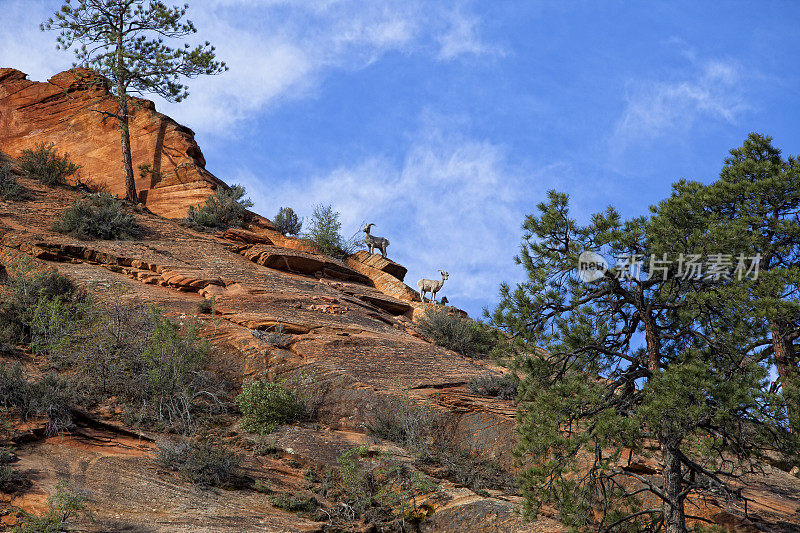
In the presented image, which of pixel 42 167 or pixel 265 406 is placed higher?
pixel 42 167

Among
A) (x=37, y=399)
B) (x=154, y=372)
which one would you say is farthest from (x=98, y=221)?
(x=37, y=399)

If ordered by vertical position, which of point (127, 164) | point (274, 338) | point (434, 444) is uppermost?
point (127, 164)

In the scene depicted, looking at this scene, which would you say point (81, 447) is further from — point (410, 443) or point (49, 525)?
point (410, 443)

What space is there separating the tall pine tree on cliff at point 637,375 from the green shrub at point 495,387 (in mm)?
2213

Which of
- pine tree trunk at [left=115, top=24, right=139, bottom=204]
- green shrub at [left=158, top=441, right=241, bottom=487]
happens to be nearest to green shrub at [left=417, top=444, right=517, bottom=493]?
green shrub at [left=158, top=441, right=241, bottom=487]

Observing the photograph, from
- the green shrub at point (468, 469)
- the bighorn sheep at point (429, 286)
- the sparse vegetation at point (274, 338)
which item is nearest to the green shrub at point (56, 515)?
the green shrub at point (468, 469)

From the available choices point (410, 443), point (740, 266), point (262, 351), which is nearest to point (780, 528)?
point (740, 266)

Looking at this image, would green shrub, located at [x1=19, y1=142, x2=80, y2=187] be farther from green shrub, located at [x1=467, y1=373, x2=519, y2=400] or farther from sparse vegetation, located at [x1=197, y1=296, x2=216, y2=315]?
green shrub, located at [x1=467, y1=373, x2=519, y2=400]

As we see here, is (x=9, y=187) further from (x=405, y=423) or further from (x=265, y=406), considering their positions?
(x=405, y=423)

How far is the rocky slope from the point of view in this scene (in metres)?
9.27

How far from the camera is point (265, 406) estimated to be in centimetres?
1193

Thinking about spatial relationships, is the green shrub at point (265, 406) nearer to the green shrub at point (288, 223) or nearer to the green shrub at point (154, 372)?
the green shrub at point (154, 372)

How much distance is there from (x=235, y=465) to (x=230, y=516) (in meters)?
1.36

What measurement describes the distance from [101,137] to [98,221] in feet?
31.5
